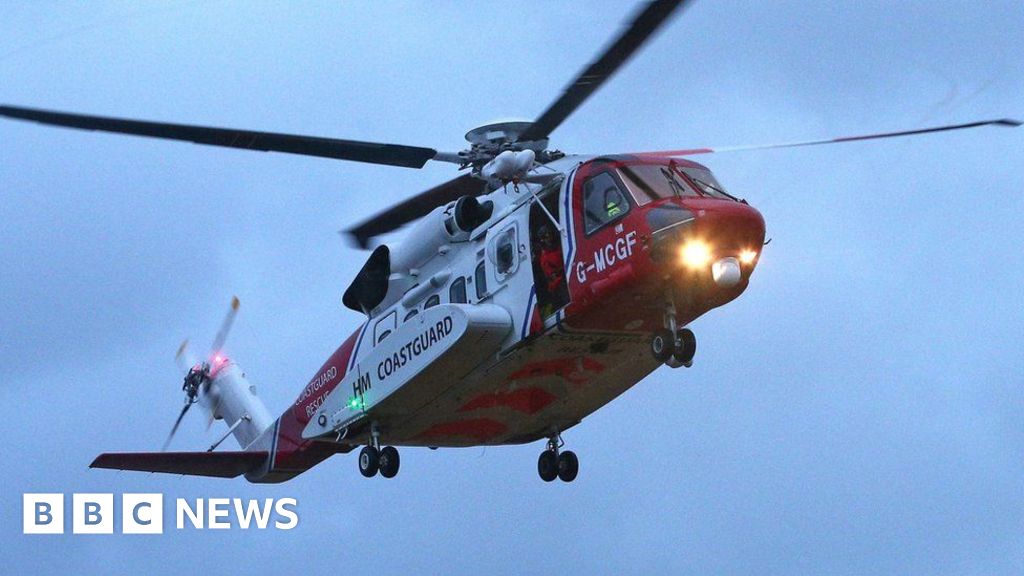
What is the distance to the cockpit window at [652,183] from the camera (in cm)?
1778

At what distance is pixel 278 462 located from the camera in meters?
23.3

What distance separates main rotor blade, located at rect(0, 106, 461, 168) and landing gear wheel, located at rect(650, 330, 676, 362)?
323 centimetres

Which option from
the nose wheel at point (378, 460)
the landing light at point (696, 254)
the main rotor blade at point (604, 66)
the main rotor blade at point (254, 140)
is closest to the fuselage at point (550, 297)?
the landing light at point (696, 254)

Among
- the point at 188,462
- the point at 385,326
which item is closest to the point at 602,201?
the point at 385,326

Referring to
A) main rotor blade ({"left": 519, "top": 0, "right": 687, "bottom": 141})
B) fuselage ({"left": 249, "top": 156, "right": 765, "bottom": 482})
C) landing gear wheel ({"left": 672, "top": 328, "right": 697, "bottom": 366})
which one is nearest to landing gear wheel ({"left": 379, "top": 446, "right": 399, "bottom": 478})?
fuselage ({"left": 249, "top": 156, "right": 765, "bottom": 482})

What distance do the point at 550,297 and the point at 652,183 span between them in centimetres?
170

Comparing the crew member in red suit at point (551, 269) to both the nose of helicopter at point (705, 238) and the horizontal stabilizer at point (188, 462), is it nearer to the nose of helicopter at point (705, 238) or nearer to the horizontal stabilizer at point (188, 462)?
the nose of helicopter at point (705, 238)

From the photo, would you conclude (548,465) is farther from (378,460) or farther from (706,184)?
(706,184)

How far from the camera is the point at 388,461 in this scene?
21078mm

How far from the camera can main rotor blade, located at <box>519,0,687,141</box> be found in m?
14.7

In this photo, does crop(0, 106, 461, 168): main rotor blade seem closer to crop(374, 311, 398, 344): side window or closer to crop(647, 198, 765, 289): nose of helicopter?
crop(374, 311, 398, 344): side window

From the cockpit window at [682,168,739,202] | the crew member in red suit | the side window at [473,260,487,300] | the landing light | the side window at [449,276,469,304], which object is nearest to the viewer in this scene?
the landing light

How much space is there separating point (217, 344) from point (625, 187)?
970cm

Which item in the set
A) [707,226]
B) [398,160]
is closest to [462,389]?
[398,160]
